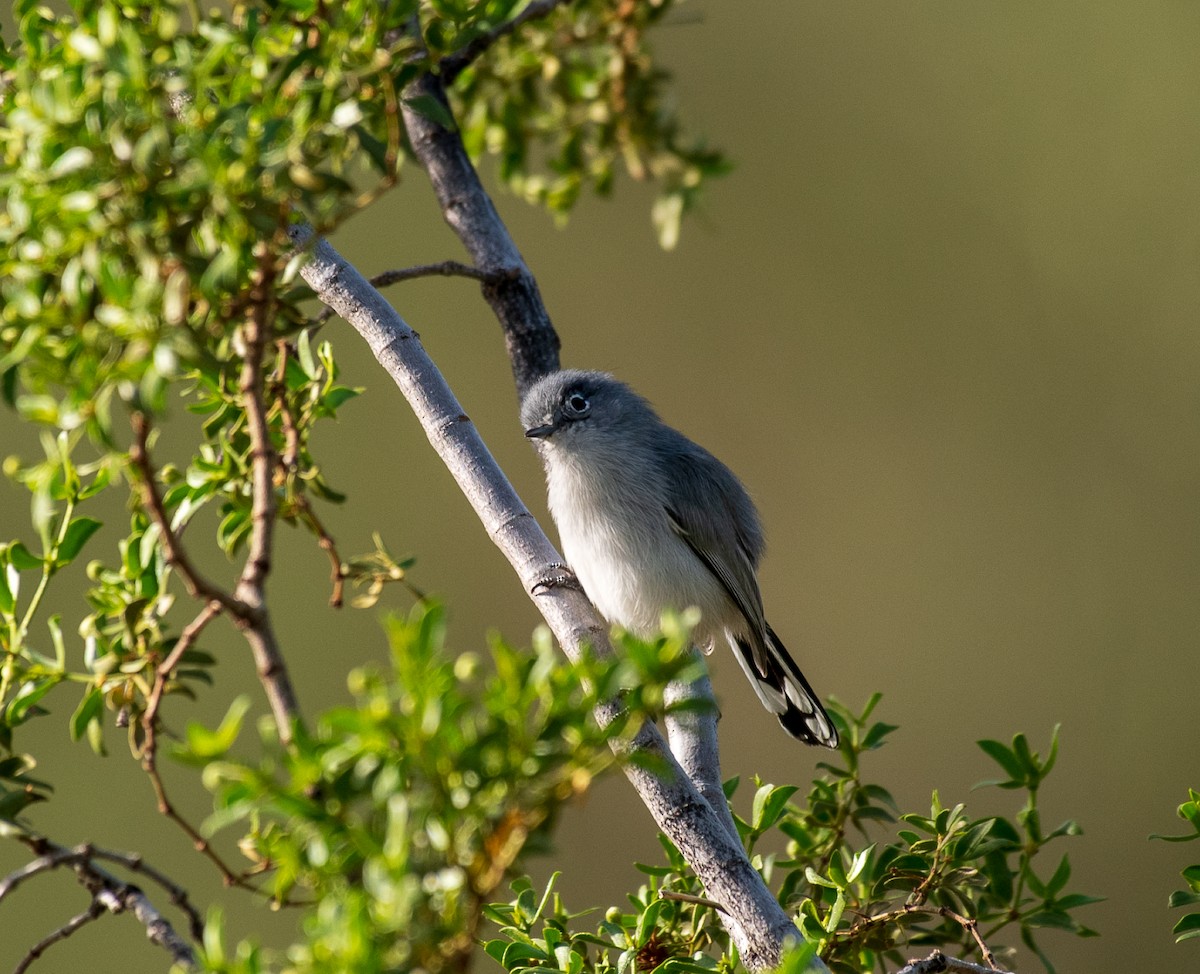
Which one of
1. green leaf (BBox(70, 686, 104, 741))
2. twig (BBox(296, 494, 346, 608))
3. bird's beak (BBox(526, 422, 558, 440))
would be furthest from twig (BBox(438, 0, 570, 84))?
green leaf (BBox(70, 686, 104, 741))

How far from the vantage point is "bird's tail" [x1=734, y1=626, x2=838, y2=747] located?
8.32 feet

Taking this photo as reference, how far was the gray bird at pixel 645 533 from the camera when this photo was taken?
272cm

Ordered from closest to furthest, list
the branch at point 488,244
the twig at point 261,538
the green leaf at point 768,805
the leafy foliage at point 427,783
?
1. the leafy foliage at point 427,783
2. the twig at point 261,538
3. the green leaf at point 768,805
4. the branch at point 488,244

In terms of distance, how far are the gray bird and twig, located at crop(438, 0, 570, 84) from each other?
0.87 meters

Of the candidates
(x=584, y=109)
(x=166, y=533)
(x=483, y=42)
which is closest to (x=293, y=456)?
(x=166, y=533)

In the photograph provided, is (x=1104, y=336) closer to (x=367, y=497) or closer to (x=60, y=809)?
(x=367, y=497)

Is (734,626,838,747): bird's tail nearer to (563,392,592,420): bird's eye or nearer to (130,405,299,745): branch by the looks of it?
(563,392,592,420): bird's eye

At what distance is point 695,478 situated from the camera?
2.89m

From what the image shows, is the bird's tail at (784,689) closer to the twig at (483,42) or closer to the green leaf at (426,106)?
the twig at (483,42)

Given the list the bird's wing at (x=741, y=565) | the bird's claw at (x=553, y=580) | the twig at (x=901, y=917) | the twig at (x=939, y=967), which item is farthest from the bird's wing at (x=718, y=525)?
the twig at (x=939, y=967)

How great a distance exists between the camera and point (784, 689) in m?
2.68

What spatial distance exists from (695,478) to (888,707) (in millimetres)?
1789

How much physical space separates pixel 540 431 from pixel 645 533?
347mm

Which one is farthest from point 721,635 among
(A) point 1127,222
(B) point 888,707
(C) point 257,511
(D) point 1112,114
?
(D) point 1112,114
